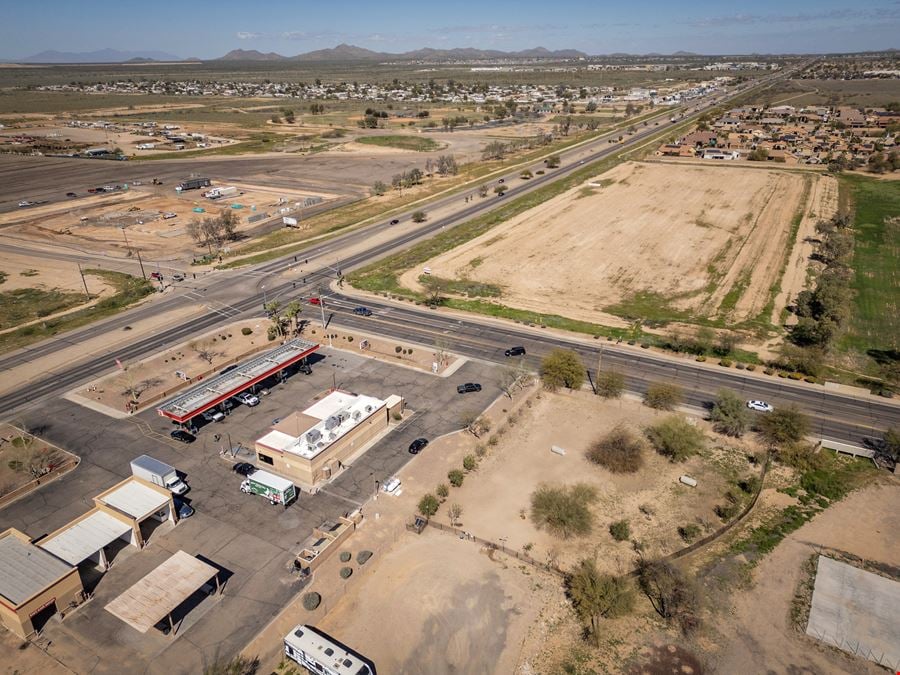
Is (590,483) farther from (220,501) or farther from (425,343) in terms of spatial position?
(220,501)

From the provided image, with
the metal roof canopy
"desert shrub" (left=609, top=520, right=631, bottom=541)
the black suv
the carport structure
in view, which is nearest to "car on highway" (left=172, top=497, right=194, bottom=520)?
the carport structure

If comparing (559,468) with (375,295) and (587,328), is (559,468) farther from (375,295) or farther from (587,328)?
(375,295)

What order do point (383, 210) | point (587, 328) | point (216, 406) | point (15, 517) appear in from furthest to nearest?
point (383, 210) < point (587, 328) < point (216, 406) < point (15, 517)

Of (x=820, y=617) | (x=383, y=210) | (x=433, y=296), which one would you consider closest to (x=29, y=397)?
(x=433, y=296)

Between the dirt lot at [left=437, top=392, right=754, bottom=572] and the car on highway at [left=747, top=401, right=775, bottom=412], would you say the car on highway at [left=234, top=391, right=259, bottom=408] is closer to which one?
the dirt lot at [left=437, top=392, right=754, bottom=572]

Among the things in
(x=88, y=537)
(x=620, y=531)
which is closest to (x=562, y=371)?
(x=620, y=531)

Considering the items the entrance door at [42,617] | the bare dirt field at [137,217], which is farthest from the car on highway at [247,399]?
the bare dirt field at [137,217]
